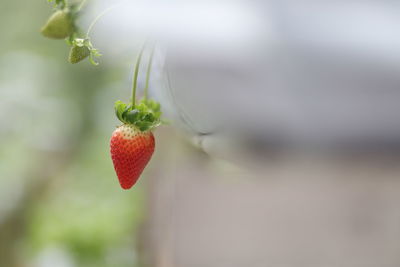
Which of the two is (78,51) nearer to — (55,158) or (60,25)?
(60,25)

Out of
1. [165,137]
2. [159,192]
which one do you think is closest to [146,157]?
[165,137]

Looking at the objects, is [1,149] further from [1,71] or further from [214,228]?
[214,228]

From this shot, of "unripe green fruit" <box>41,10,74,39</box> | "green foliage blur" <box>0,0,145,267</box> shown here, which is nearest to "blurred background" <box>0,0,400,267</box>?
"unripe green fruit" <box>41,10,74,39</box>

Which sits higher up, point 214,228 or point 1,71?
point 1,71

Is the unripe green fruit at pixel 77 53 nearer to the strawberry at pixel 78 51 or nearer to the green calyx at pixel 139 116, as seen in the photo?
the strawberry at pixel 78 51

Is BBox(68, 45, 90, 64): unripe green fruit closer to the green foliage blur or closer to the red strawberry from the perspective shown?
the red strawberry

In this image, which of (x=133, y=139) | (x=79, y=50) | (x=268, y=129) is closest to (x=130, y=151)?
(x=133, y=139)
